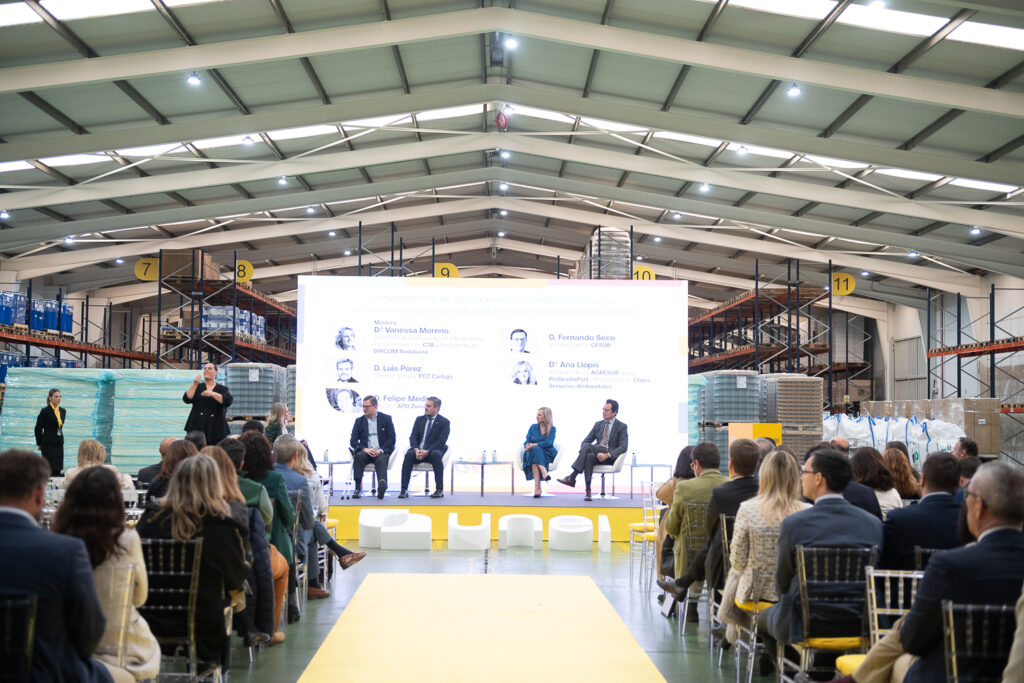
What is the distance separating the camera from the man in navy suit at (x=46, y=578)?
2.20 m

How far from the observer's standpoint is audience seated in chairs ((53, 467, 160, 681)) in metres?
2.65

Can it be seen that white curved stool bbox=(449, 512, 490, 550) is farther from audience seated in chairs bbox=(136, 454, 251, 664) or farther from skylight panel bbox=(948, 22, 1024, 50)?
skylight panel bbox=(948, 22, 1024, 50)

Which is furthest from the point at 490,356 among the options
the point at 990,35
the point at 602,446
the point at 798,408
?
the point at 990,35

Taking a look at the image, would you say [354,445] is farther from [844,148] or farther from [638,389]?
[844,148]

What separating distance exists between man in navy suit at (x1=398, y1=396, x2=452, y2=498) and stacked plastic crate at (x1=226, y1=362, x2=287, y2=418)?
2.76 metres

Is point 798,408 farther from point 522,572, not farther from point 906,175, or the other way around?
point 522,572

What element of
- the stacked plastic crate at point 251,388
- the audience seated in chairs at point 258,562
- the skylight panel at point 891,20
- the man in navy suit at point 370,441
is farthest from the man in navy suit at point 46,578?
the stacked plastic crate at point 251,388

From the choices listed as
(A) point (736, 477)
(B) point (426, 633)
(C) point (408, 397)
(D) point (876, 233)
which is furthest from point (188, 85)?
(D) point (876, 233)

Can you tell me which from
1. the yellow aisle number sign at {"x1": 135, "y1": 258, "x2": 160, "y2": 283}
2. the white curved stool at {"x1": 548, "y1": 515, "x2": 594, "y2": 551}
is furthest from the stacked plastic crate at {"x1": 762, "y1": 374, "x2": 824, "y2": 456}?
the yellow aisle number sign at {"x1": 135, "y1": 258, "x2": 160, "y2": 283}

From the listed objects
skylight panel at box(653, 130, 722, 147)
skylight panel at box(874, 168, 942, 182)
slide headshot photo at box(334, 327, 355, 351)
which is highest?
skylight panel at box(653, 130, 722, 147)

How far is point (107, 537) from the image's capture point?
2.68 meters

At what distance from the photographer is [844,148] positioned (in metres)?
11.4

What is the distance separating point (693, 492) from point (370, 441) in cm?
575

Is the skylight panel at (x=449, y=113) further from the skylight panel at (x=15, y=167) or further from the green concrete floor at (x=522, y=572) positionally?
the green concrete floor at (x=522, y=572)
